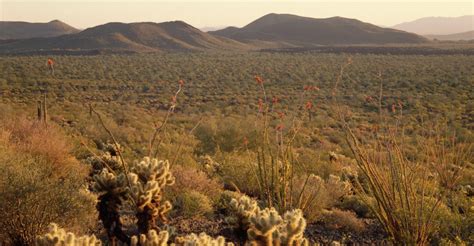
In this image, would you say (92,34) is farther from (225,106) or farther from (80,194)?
(80,194)

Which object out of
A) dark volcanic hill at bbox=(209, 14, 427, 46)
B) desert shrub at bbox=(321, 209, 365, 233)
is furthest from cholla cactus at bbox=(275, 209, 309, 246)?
dark volcanic hill at bbox=(209, 14, 427, 46)

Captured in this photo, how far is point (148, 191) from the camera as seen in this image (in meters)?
4.01

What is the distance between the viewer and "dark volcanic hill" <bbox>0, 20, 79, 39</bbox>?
132913 millimetres

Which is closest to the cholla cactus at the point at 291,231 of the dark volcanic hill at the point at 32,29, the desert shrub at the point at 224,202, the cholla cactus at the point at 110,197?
the cholla cactus at the point at 110,197

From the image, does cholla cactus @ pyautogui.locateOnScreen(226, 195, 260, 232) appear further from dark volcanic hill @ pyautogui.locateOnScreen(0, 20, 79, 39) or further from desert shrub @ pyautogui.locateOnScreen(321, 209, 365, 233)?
dark volcanic hill @ pyautogui.locateOnScreen(0, 20, 79, 39)

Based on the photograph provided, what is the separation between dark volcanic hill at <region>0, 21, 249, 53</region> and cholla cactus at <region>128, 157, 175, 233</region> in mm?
72959

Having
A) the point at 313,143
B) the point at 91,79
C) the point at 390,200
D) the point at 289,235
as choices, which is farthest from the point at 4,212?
the point at 91,79

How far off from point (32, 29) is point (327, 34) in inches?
3603

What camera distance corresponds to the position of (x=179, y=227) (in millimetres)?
6148

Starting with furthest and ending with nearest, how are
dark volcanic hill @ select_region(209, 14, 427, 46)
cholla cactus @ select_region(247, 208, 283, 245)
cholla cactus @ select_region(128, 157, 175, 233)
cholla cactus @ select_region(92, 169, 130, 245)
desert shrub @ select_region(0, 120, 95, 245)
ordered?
1. dark volcanic hill @ select_region(209, 14, 427, 46)
2. desert shrub @ select_region(0, 120, 95, 245)
3. cholla cactus @ select_region(92, 169, 130, 245)
4. cholla cactus @ select_region(128, 157, 175, 233)
5. cholla cactus @ select_region(247, 208, 283, 245)

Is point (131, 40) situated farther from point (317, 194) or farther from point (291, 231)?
point (291, 231)

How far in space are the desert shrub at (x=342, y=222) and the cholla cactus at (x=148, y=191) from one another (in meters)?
3.26

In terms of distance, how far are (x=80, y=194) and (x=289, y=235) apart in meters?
3.39

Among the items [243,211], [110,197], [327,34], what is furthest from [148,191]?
[327,34]
